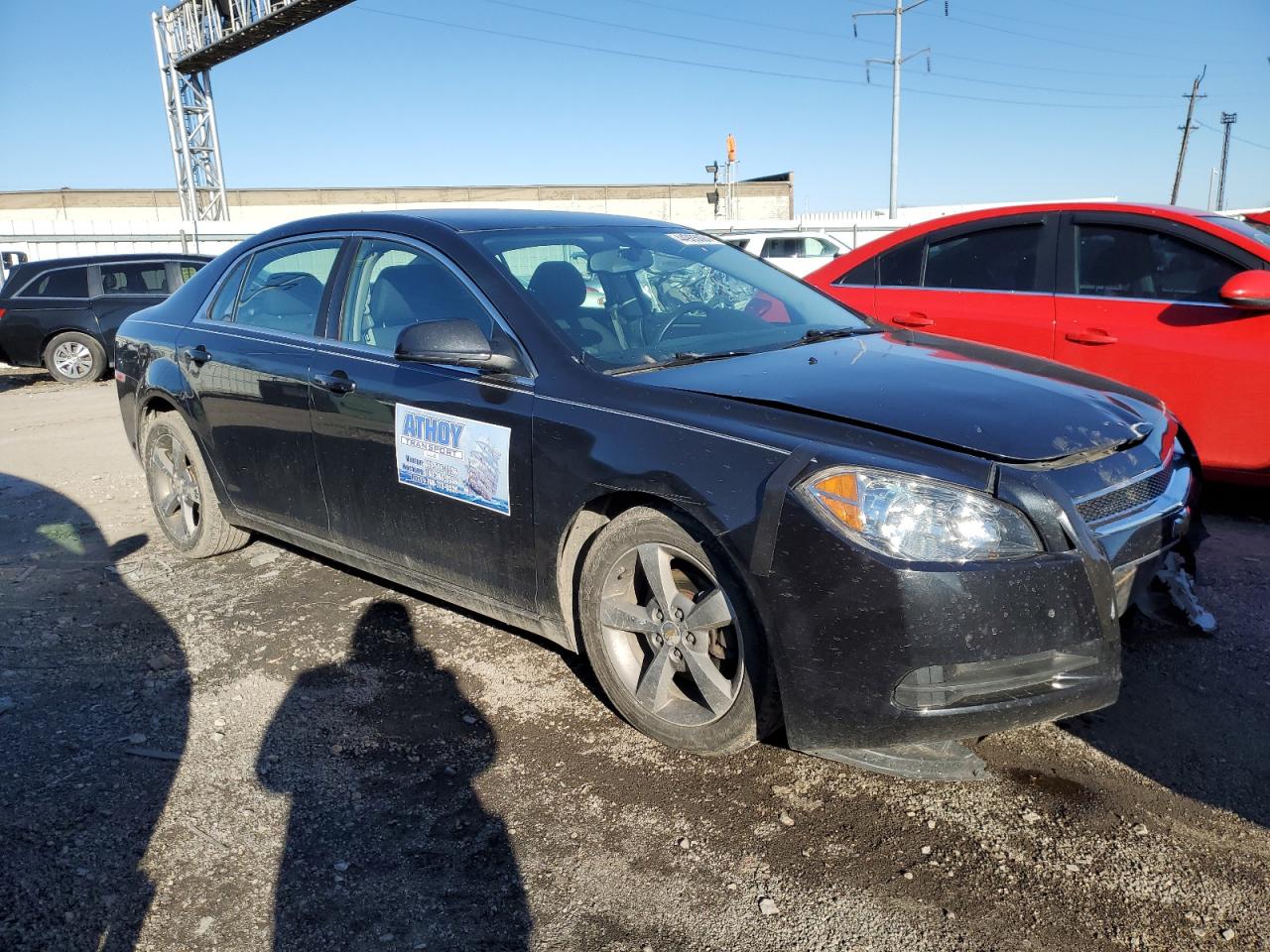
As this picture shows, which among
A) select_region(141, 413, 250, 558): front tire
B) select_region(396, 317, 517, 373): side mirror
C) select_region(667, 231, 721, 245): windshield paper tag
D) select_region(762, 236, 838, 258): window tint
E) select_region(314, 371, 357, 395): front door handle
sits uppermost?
select_region(667, 231, 721, 245): windshield paper tag

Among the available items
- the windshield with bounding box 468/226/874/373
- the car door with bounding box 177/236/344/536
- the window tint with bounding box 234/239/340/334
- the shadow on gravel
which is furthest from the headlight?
the window tint with bounding box 234/239/340/334

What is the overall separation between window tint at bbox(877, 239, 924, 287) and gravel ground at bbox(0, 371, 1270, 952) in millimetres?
2607

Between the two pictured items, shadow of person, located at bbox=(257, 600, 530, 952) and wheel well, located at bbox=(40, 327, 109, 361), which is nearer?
shadow of person, located at bbox=(257, 600, 530, 952)

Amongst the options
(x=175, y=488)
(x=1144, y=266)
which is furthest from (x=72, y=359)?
(x=1144, y=266)

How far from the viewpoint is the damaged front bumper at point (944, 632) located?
2439 mm

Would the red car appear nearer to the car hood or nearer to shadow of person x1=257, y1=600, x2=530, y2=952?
the car hood

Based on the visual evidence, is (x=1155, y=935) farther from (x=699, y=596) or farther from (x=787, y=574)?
(x=699, y=596)

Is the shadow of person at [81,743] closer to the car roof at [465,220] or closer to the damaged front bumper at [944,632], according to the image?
the damaged front bumper at [944,632]

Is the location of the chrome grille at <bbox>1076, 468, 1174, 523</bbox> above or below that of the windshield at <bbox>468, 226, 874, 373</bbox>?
below

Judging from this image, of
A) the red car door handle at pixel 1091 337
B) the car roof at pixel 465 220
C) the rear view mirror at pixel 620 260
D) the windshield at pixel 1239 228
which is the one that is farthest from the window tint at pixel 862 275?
the rear view mirror at pixel 620 260

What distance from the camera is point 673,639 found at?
294 centimetres

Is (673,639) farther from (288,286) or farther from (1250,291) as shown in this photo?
(1250,291)

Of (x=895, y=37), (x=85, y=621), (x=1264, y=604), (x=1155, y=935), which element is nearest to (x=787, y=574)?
(x=1155, y=935)

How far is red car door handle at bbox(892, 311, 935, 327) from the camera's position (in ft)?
19.0
